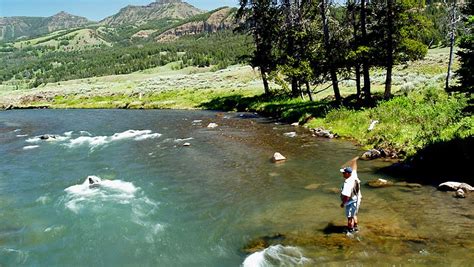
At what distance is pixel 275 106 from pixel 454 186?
30.1m

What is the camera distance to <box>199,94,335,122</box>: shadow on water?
1520 inches

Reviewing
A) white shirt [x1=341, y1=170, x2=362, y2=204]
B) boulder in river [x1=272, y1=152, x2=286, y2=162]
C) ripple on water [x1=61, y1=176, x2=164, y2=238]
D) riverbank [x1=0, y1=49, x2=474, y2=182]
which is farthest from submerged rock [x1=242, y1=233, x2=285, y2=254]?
riverbank [x1=0, y1=49, x2=474, y2=182]

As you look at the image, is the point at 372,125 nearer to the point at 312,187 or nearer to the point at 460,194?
the point at 312,187

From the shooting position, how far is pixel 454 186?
55.7 ft

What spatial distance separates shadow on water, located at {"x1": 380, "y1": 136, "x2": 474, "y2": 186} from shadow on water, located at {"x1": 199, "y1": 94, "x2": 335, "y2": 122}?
15331 mm

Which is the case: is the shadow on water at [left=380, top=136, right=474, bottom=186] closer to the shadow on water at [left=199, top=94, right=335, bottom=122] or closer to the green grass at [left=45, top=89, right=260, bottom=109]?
the shadow on water at [left=199, top=94, right=335, bottom=122]

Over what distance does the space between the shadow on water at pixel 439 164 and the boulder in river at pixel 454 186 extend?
2.63 ft

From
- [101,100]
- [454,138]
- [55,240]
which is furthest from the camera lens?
[101,100]

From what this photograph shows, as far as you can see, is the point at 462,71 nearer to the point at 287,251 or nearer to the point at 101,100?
the point at 287,251

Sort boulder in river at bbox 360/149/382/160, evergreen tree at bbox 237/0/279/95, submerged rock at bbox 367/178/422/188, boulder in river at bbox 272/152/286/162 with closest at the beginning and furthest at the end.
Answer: submerged rock at bbox 367/178/422/188
boulder in river at bbox 360/149/382/160
boulder in river at bbox 272/152/286/162
evergreen tree at bbox 237/0/279/95

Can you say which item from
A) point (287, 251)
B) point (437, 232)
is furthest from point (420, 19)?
point (287, 251)

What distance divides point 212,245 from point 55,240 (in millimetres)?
6087

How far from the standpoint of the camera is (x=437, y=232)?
1340 cm

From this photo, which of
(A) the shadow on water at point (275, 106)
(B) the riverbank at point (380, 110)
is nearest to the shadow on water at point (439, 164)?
(B) the riverbank at point (380, 110)
